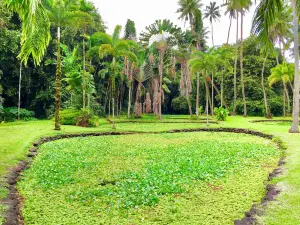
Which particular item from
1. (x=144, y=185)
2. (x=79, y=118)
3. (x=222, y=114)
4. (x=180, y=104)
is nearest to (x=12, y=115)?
(x=79, y=118)

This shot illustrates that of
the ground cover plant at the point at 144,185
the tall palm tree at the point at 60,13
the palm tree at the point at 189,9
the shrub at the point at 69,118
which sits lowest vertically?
the ground cover plant at the point at 144,185

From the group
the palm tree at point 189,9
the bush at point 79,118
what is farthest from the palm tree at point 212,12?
the bush at point 79,118

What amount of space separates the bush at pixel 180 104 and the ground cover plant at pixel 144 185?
91.8ft

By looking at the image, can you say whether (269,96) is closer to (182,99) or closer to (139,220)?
(182,99)

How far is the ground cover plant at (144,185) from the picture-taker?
4.73 meters

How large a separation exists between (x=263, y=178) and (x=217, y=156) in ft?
8.16

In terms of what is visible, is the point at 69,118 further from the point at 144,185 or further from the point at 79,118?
the point at 144,185

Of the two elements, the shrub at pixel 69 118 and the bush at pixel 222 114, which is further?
the bush at pixel 222 114

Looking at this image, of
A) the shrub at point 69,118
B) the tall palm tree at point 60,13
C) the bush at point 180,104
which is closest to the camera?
the tall palm tree at point 60,13

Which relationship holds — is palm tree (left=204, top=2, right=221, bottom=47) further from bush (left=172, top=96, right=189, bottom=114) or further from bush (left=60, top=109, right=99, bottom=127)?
bush (left=60, top=109, right=99, bottom=127)

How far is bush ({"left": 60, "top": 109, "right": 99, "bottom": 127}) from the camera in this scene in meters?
18.6

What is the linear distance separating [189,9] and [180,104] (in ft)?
41.8

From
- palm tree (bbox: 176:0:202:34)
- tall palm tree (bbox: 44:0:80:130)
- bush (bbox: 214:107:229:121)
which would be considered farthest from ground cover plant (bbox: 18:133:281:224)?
palm tree (bbox: 176:0:202:34)

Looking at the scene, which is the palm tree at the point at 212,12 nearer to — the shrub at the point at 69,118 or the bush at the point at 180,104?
the bush at the point at 180,104
